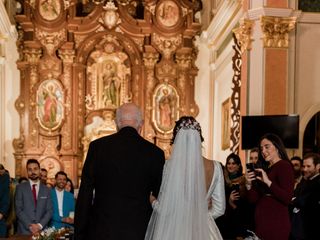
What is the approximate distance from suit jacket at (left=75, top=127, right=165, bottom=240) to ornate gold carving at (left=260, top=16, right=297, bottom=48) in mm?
7355

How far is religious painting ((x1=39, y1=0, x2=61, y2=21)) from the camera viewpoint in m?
17.1

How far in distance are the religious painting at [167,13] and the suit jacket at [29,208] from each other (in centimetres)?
1000

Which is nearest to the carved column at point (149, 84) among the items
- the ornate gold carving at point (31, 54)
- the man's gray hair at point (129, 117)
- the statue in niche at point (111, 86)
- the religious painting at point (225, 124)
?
the statue in niche at point (111, 86)

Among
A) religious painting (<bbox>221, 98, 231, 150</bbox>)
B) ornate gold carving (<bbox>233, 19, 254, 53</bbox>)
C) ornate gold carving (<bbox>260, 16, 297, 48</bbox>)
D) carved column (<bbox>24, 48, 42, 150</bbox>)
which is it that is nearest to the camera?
ornate gold carving (<bbox>260, 16, 297, 48</bbox>)

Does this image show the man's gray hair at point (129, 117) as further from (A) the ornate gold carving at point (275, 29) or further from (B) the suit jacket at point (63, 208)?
(A) the ornate gold carving at point (275, 29)

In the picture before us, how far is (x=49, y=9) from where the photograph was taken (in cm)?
1712

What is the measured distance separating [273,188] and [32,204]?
3.62 meters

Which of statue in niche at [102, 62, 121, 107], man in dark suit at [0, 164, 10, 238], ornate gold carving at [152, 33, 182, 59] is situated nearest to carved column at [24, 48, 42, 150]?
statue in niche at [102, 62, 121, 107]

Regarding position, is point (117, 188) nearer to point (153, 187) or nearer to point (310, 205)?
point (153, 187)

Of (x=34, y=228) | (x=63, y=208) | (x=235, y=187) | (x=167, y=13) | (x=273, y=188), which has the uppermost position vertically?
(x=167, y=13)

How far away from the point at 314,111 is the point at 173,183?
25.7 ft

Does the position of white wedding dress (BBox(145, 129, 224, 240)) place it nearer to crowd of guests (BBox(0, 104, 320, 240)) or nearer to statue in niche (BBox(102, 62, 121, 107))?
crowd of guests (BBox(0, 104, 320, 240))

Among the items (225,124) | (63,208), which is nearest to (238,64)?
(225,124)

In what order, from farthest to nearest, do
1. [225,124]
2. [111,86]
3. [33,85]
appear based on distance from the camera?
[111,86] → [33,85] → [225,124]
